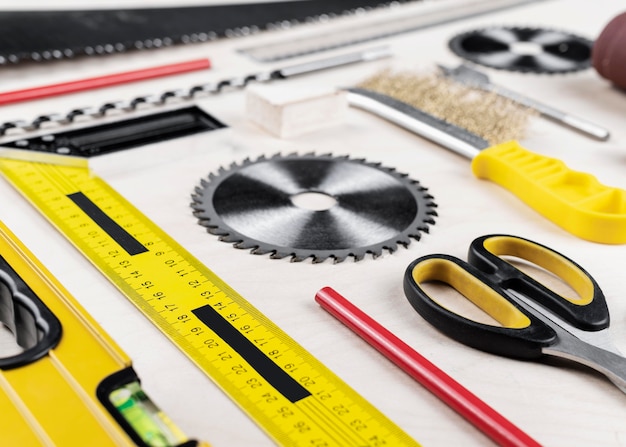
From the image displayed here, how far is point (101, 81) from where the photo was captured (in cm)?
166

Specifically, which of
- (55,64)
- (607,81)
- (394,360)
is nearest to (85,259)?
(394,360)

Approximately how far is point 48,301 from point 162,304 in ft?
0.44

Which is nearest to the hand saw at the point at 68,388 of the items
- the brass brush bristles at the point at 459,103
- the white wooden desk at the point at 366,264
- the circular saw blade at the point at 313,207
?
the white wooden desk at the point at 366,264

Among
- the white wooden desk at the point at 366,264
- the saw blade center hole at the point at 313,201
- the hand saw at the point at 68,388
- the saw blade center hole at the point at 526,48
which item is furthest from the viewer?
the saw blade center hole at the point at 526,48

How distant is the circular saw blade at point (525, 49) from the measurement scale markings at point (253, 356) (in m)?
1.10

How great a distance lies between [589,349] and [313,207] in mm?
482

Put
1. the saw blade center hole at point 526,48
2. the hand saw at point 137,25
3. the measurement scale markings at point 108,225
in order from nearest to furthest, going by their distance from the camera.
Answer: the measurement scale markings at point 108,225 → the hand saw at point 137,25 → the saw blade center hole at point 526,48

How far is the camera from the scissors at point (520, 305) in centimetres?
93

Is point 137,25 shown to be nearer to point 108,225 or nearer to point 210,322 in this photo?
point 108,225

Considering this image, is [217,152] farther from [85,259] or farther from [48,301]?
[48,301]

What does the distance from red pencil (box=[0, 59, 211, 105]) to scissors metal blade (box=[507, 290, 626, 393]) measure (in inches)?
40.0

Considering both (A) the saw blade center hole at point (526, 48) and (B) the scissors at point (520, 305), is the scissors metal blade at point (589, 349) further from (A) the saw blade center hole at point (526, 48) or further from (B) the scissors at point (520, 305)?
(A) the saw blade center hole at point (526, 48)

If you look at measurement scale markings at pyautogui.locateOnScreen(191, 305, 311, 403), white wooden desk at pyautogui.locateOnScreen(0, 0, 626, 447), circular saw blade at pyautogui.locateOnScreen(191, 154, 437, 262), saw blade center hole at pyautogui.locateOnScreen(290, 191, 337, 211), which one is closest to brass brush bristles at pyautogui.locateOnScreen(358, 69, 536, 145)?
white wooden desk at pyautogui.locateOnScreen(0, 0, 626, 447)

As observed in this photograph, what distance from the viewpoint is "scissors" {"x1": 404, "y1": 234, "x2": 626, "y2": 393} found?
0.93m
